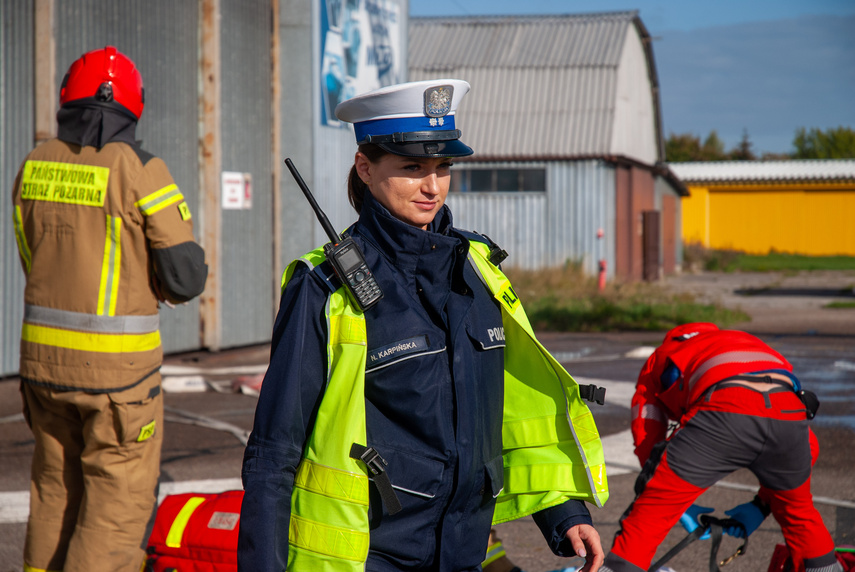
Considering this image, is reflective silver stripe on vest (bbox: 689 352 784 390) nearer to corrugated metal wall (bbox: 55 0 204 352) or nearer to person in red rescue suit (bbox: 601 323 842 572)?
person in red rescue suit (bbox: 601 323 842 572)

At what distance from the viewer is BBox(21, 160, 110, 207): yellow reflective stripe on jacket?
136 inches

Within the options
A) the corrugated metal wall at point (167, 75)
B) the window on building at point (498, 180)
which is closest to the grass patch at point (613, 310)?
the window on building at point (498, 180)

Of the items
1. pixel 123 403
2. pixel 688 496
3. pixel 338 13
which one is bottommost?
pixel 688 496

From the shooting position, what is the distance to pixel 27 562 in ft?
11.5

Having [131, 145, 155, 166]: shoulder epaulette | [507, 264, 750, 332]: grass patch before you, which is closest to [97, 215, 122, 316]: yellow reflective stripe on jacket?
[131, 145, 155, 166]: shoulder epaulette

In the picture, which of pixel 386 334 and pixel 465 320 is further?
pixel 465 320

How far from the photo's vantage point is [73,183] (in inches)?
136

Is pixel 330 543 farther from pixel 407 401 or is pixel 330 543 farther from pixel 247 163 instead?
pixel 247 163

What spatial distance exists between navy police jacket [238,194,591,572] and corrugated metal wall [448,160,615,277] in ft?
69.6

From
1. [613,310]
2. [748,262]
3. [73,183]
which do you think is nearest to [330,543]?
[73,183]

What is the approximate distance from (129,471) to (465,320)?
5.87ft

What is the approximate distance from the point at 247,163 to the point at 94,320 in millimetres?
8931

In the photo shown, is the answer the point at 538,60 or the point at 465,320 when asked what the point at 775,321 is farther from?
the point at 465,320

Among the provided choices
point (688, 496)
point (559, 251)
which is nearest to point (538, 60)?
point (559, 251)
